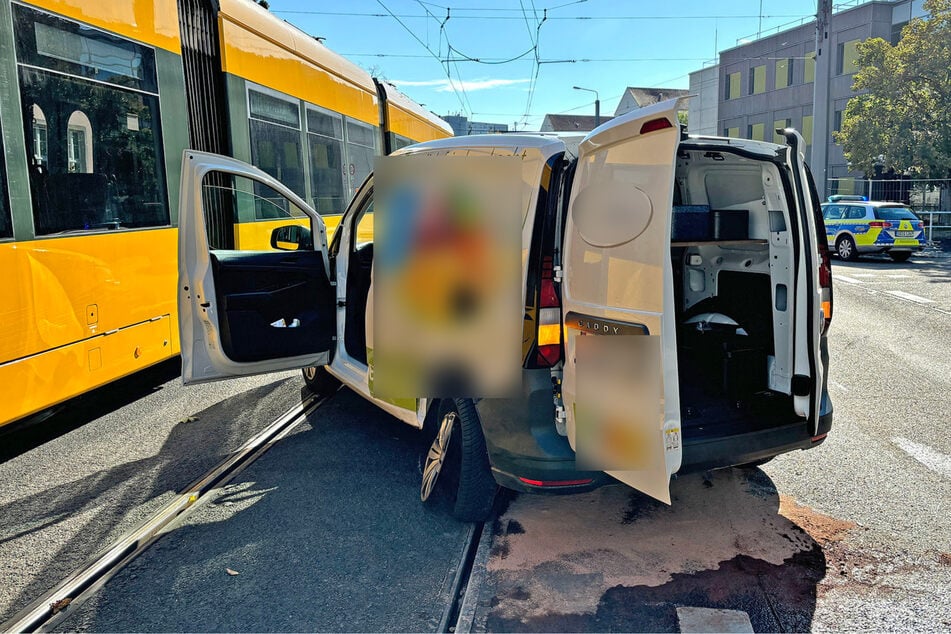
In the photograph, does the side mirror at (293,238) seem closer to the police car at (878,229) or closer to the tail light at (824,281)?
the tail light at (824,281)

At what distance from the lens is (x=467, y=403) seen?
3.71m

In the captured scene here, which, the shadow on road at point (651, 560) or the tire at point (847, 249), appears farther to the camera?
the tire at point (847, 249)

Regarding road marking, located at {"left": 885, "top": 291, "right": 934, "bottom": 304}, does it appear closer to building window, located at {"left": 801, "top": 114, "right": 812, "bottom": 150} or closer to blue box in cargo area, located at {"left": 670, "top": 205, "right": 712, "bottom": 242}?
blue box in cargo area, located at {"left": 670, "top": 205, "right": 712, "bottom": 242}

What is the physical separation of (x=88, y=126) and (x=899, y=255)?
760 inches

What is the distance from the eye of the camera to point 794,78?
135 ft

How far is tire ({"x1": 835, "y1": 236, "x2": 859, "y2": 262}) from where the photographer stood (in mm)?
19039

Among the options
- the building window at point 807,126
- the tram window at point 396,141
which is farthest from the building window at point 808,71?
the tram window at point 396,141

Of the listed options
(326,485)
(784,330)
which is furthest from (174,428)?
(784,330)

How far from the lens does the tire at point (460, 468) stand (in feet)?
12.2

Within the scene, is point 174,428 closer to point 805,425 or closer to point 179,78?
point 179,78

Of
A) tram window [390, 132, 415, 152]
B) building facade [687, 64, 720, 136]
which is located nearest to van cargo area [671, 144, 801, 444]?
tram window [390, 132, 415, 152]

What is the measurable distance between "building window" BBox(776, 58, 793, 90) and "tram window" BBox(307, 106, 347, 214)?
3840cm

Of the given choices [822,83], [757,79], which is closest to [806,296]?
[822,83]

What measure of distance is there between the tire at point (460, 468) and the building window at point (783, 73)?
43.6 m
